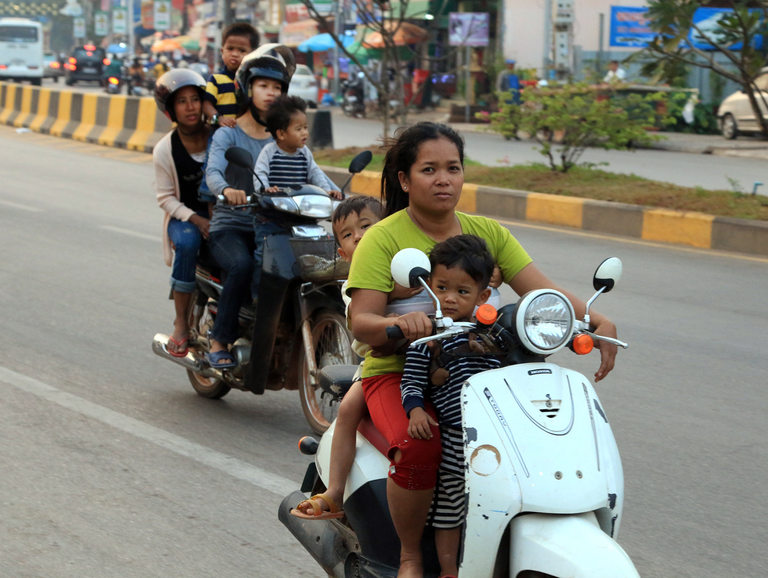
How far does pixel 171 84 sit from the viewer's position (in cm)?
603

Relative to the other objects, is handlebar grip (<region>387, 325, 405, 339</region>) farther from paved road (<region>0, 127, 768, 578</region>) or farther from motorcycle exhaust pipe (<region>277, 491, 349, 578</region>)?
paved road (<region>0, 127, 768, 578</region>)

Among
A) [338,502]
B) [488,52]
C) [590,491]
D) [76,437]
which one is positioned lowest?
[76,437]

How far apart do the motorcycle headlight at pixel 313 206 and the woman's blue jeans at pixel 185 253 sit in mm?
934

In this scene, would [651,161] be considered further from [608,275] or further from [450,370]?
[450,370]

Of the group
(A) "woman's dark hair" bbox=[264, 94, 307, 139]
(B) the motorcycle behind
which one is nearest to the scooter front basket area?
(B) the motorcycle behind

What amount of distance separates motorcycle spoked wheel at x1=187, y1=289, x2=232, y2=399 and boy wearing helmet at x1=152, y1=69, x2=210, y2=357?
6 cm

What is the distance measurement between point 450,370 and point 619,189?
10.5 metres

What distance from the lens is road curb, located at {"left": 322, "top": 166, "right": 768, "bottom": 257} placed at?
11086 millimetres

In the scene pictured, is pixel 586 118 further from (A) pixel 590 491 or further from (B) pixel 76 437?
(A) pixel 590 491

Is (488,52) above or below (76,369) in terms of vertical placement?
above

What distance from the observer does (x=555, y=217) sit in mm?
12906

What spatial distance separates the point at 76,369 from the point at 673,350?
348cm

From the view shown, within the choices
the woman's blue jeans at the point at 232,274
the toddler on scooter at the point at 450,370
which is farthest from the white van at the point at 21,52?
the toddler on scooter at the point at 450,370

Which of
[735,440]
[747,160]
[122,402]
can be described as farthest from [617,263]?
[747,160]
